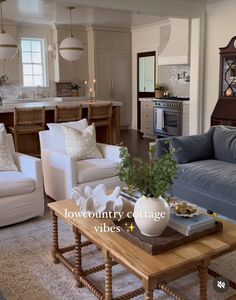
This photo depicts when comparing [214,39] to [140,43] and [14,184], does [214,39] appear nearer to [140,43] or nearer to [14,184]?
[140,43]

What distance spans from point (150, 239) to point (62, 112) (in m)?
3.84

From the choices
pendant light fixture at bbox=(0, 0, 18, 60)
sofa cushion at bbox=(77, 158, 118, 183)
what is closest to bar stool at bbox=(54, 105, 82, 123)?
pendant light fixture at bbox=(0, 0, 18, 60)

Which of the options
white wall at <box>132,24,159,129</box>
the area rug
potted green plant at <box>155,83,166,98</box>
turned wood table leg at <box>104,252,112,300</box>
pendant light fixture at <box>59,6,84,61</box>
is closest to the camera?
turned wood table leg at <box>104,252,112,300</box>

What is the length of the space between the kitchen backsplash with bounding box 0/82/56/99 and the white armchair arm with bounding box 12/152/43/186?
5268 millimetres

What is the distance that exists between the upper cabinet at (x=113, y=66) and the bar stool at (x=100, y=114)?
3.32m

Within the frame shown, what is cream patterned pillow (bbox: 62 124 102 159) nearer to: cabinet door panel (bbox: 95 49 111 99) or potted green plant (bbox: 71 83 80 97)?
potted green plant (bbox: 71 83 80 97)

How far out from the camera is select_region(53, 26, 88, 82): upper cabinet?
28.5 ft

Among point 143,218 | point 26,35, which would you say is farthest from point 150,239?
point 26,35

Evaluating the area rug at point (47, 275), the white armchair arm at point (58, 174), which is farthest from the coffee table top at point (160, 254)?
the white armchair arm at point (58, 174)

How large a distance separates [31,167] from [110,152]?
105 cm

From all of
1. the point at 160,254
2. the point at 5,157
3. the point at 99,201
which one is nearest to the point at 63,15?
the point at 5,157

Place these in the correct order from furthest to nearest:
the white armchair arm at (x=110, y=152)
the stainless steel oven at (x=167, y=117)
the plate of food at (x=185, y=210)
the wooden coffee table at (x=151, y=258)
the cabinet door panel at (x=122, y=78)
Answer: the cabinet door panel at (x=122, y=78) < the stainless steel oven at (x=167, y=117) < the white armchair arm at (x=110, y=152) < the plate of food at (x=185, y=210) < the wooden coffee table at (x=151, y=258)

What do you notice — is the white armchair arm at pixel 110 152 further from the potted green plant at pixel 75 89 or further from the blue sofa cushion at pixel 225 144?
the potted green plant at pixel 75 89

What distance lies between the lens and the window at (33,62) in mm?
8695
